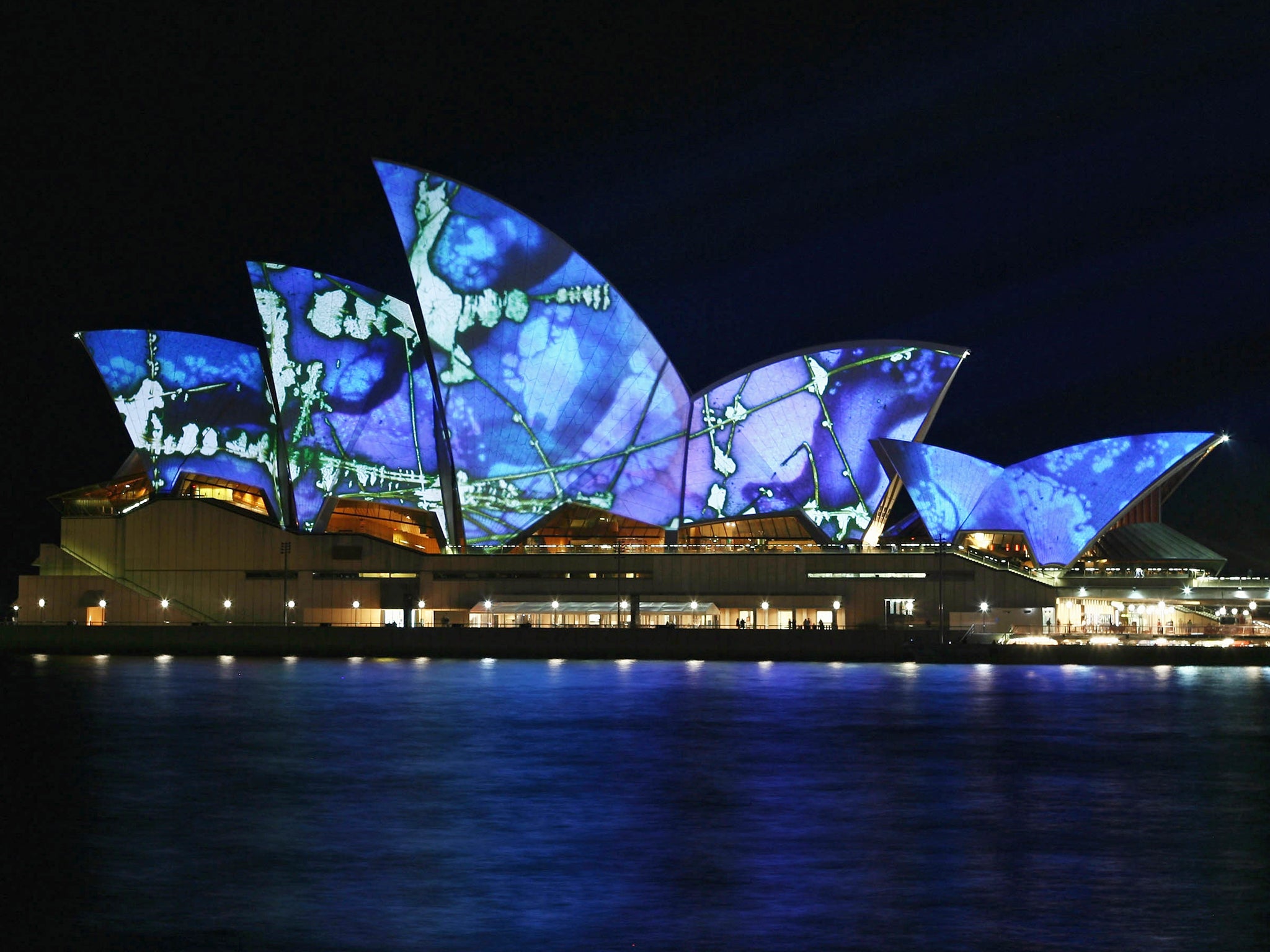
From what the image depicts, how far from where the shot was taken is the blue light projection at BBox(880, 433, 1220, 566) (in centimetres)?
6291

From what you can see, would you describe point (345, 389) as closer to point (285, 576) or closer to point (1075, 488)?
point (285, 576)

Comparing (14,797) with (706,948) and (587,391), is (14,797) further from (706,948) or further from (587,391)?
(587,391)

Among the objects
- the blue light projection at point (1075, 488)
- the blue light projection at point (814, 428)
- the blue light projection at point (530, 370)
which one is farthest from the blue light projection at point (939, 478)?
the blue light projection at point (530, 370)


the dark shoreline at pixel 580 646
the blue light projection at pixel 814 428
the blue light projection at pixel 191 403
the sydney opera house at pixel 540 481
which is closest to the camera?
the dark shoreline at pixel 580 646

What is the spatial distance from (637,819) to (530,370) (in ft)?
130

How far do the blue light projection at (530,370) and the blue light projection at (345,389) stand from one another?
2952mm

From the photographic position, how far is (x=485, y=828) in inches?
928

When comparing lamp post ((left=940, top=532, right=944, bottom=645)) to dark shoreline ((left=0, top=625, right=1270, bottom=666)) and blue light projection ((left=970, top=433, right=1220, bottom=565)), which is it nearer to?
dark shoreline ((left=0, top=625, right=1270, bottom=666))

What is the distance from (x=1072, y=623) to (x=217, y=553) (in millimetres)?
34811

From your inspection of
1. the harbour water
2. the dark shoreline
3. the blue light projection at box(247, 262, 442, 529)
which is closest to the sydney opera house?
the blue light projection at box(247, 262, 442, 529)

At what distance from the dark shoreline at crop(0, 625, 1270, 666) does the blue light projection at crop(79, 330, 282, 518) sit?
7190 mm

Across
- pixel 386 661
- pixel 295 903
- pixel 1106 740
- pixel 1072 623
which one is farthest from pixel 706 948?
pixel 1072 623

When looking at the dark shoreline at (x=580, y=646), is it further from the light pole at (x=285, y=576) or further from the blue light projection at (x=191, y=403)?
the blue light projection at (x=191, y=403)

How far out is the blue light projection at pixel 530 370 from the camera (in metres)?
61.1
